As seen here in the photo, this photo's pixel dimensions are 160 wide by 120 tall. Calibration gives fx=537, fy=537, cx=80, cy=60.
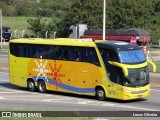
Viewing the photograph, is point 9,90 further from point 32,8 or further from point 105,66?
point 32,8

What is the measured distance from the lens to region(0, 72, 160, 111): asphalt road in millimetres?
20547

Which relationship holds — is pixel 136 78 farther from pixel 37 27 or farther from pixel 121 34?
pixel 37 27

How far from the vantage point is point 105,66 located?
75.6ft

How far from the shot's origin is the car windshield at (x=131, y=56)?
22.6 m

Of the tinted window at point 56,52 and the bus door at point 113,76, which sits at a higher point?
the tinted window at point 56,52

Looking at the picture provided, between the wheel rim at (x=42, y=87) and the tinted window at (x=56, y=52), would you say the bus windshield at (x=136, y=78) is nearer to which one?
the tinted window at (x=56, y=52)

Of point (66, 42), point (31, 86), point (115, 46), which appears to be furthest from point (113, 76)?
point (31, 86)

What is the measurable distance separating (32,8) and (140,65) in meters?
84.9

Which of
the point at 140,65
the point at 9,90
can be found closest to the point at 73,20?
the point at 9,90

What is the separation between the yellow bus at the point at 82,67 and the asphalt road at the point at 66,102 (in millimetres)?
398

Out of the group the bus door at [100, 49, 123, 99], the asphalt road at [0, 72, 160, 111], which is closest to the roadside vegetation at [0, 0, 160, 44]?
the asphalt road at [0, 72, 160, 111]

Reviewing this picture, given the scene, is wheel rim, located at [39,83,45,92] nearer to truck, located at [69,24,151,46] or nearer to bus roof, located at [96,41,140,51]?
bus roof, located at [96,41,140,51]

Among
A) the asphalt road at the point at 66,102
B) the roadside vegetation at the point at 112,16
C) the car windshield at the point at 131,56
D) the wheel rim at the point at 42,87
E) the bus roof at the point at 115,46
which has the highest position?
the roadside vegetation at the point at 112,16

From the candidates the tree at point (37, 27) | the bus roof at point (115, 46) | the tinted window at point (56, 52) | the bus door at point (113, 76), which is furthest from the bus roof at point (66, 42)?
the tree at point (37, 27)
